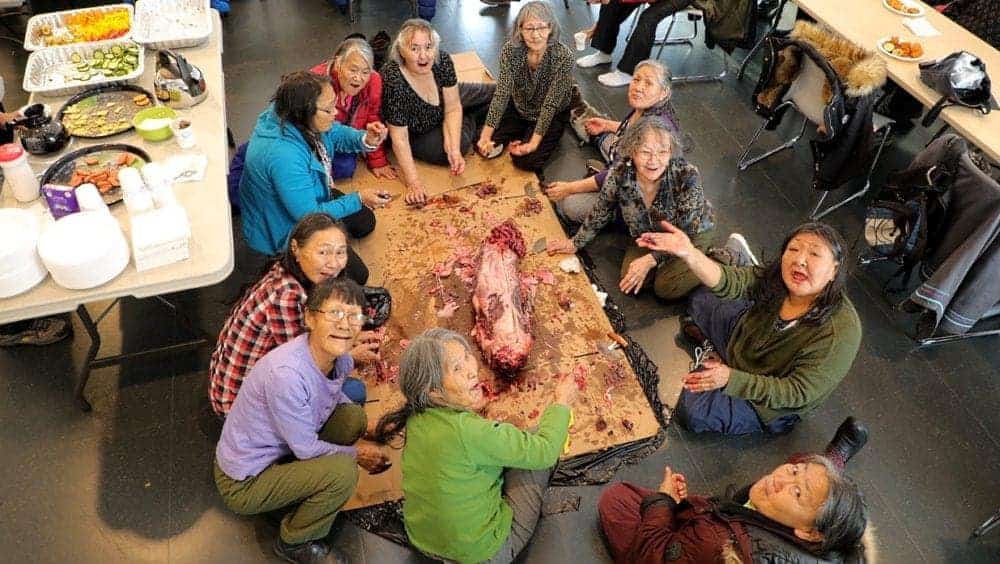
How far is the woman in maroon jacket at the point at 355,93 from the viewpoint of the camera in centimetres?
362

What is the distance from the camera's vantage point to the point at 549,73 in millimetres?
4207

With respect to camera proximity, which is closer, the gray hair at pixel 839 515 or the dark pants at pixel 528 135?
the gray hair at pixel 839 515

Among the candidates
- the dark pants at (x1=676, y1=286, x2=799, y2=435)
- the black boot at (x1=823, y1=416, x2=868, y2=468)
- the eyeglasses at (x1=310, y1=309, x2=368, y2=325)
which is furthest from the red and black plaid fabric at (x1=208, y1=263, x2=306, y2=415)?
the black boot at (x1=823, y1=416, x2=868, y2=468)

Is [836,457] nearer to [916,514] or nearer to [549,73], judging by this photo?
[916,514]

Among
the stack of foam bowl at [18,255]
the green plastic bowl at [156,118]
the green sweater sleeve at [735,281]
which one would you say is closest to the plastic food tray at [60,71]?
the green plastic bowl at [156,118]

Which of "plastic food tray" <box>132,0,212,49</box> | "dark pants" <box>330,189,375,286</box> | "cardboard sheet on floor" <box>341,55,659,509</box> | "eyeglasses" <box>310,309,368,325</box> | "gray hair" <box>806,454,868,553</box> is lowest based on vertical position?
"cardboard sheet on floor" <box>341,55,659,509</box>

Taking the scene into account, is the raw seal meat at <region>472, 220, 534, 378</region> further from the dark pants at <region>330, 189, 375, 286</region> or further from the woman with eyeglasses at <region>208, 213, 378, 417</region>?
the woman with eyeglasses at <region>208, 213, 378, 417</region>

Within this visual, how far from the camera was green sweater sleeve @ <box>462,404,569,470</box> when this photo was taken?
206cm

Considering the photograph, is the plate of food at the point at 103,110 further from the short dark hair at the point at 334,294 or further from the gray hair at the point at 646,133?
the gray hair at the point at 646,133

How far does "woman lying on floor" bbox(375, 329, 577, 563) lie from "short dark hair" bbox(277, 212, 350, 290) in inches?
25.4

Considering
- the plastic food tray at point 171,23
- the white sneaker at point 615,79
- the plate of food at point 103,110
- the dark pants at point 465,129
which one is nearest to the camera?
the plate of food at point 103,110

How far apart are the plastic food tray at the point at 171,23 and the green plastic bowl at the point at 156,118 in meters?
0.75

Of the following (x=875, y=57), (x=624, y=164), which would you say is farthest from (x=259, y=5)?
(x=875, y=57)

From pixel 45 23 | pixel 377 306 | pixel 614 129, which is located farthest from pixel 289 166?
pixel 614 129
